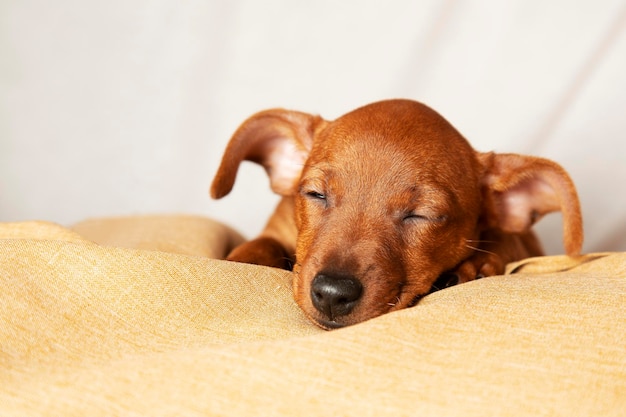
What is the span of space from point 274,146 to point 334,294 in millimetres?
1216

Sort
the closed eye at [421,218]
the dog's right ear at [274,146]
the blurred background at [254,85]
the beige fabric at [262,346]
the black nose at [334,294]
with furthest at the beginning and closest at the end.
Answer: the blurred background at [254,85], the dog's right ear at [274,146], the closed eye at [421,218], the black nose at [334,294], the beige fabric at [262,346]

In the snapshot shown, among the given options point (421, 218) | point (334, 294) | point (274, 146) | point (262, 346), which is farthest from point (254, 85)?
point (262, 346)

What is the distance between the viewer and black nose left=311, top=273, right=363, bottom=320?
2.28 meters

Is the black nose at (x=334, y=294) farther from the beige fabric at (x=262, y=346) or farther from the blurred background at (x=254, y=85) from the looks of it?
the blurred background at (x=254, y=85)

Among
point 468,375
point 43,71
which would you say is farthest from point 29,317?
point 43,71

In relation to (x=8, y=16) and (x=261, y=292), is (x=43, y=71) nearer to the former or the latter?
(x=8, y=16)

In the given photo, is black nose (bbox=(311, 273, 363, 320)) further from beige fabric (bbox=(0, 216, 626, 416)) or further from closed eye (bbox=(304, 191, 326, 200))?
closed eye (bbox=(304, 191, 326, 200))

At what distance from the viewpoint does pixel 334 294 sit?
2270mm

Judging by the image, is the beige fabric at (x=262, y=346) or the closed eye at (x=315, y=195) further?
the closed eye at (x=315, y=195)

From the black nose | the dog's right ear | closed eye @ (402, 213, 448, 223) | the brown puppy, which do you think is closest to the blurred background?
the brown puppy

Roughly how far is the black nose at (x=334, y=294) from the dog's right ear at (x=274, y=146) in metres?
0.88

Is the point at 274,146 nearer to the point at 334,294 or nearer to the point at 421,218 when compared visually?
the point at 421,218

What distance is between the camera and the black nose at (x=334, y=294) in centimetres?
228

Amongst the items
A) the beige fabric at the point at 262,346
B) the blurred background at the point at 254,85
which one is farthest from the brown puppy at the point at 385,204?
the blurred background at the point at 254,85
